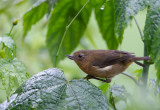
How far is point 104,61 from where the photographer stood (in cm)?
189

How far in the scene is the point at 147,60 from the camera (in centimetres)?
130

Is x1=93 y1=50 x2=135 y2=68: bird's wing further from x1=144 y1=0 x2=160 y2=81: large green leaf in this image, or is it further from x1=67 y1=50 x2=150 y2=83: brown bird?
x1=144 y1=0 x2=160 y2=81: large green leaf

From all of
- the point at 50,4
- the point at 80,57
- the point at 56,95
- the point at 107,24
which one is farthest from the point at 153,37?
the point at 80,57

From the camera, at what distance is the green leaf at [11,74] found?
1.06 metres

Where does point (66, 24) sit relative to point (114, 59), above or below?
above

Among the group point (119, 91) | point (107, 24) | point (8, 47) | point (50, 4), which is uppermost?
point (50, 4)

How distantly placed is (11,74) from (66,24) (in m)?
0.60

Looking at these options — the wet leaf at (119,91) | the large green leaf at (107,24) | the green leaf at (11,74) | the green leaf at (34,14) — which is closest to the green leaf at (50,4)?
the green leaf at (34,14)

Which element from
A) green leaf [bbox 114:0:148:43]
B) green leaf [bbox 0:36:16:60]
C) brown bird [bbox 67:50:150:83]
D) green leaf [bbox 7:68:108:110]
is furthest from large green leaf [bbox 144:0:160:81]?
brown bird [bbox 67:50:150:83]

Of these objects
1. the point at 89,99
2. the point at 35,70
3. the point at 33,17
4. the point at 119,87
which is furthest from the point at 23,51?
the point at 89,99

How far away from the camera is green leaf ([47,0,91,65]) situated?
1.54m

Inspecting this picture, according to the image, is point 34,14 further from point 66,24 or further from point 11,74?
point 11,74

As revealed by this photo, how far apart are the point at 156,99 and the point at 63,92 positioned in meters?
0.89

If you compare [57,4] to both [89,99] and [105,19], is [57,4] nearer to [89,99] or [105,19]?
[105,19]
